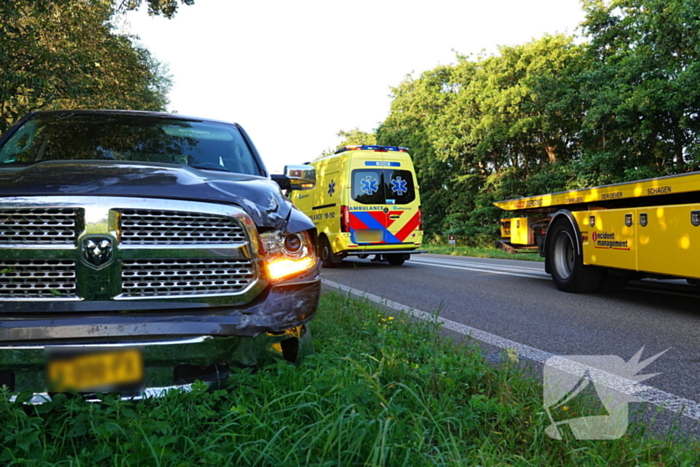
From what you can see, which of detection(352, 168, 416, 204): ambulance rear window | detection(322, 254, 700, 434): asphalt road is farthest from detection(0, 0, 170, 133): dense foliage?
detection(352, 168, 416, 204): ambulance rear window

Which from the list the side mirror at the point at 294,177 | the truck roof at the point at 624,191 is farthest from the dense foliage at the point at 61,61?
the truck roof at the point at 624,191

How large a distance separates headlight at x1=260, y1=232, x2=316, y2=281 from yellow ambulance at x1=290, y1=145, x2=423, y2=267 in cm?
983

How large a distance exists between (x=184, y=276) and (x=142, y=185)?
0.47m

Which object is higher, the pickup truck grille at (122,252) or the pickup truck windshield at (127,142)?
the pickup truck windshield at (127,142)

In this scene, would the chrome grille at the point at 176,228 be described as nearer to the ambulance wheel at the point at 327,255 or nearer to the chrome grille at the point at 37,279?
the chrome grille at the point at 37,279

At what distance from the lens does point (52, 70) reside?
8.98 meters

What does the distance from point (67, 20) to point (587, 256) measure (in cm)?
1061

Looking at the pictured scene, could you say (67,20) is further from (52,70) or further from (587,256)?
(587,256)

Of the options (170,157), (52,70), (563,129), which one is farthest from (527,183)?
(170,157)

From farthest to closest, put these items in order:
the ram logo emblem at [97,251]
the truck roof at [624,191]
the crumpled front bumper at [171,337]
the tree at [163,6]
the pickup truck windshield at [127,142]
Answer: the tree at [163,6]
the truck roof at [624,191]
the pickup truck windshield at [127,142]
the ram logo emblem at [97,251]
the crumpled front bumper at [171,337]

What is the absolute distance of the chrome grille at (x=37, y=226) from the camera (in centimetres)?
238

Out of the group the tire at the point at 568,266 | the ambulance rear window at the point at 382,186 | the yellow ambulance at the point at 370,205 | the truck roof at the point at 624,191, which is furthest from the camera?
the ambulance rear window at the point at 382,186

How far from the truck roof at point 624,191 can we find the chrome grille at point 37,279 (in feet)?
18.6

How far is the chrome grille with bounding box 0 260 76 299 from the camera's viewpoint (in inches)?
92.7
